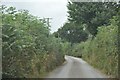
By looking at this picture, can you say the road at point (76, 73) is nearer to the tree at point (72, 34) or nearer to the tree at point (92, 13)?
the tree at point (92, 13)

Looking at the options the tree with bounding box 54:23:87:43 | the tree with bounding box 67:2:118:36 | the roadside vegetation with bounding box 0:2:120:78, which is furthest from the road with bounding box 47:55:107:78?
the tree with bounding box 54:23:87:43

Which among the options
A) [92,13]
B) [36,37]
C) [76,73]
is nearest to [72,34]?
[92,13]

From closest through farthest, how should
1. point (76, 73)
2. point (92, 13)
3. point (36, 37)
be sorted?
point (36, 37)
point (76, 73)
point (92, 13)

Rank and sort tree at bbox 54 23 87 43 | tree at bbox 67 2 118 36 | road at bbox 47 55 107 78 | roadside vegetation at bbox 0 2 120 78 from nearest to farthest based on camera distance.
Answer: roadside vegetation at bbox 0 2 120 78
road at bbox 47 55 107 78
tree at bbox 67 2 118 36
tree at bbox 54 23 87 43

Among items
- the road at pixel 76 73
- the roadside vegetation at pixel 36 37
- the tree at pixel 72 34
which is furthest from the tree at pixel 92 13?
the tree at pixel 72 34

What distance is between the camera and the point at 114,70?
25.8 meters

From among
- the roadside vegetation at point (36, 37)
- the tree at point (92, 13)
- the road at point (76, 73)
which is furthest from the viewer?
the tree at point (92, 13)

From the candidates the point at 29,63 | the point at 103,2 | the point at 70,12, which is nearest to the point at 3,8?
the point at 29,63

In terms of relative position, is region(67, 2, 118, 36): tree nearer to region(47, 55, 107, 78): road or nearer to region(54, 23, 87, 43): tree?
region(47, 55, 107, 78): road

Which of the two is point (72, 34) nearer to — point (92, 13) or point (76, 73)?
point (92, 13)

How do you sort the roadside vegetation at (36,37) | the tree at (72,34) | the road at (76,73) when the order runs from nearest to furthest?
the roadside vegetation at (36,37) → the road at (76,73) → the tree at (72,34)

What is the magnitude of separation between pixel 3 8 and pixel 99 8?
26.0 metres

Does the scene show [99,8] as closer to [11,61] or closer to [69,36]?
[11,61]

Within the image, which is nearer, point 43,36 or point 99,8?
point 43,36
